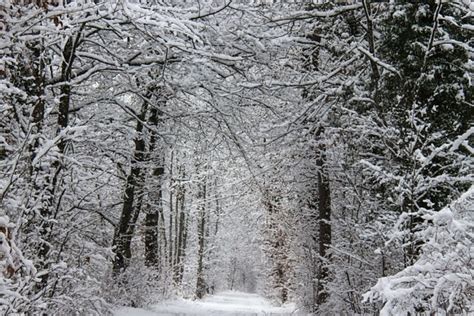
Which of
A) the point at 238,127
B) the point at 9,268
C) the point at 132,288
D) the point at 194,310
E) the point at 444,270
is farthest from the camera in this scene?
the point at 194,310

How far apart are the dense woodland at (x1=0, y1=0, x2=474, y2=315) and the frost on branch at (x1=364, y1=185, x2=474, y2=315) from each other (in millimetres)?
16

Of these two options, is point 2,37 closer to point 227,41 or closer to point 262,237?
point 227,41

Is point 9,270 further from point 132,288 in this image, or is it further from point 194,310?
point 194,310

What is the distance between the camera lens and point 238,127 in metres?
9.59

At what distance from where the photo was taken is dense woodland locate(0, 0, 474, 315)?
423 centimetres

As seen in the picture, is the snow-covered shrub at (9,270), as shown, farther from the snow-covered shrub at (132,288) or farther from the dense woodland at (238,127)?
the snow-covered shrub at (132,288)

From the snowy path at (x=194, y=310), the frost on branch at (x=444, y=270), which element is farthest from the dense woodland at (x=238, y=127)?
the snowy path at (x=194, y=310)

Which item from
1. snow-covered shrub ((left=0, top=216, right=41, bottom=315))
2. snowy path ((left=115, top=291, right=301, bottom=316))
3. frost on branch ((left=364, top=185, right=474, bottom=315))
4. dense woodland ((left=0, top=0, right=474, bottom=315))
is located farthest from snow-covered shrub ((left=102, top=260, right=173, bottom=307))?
frost on branch ((left=364, top=185, right=474, bottom=315))

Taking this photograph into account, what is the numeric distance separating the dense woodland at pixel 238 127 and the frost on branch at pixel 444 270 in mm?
16

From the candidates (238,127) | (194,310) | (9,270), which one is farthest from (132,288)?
(9,270)

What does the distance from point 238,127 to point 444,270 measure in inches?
257

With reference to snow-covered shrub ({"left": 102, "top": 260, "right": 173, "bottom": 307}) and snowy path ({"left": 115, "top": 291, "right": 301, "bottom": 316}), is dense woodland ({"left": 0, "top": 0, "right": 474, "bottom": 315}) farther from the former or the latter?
snowy path ({"left": 115, "top": 291, "right": 301, "bottom": 316})

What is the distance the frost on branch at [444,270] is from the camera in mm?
3211

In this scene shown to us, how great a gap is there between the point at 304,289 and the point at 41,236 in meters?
13.6
